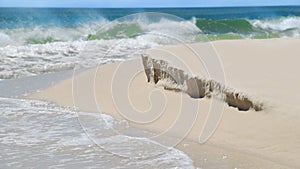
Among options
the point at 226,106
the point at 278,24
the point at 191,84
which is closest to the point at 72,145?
the point at 226,106

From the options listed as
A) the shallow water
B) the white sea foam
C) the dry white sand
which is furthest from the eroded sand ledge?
the white sea foam

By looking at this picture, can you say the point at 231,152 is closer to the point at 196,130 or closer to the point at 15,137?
the point at 196,130

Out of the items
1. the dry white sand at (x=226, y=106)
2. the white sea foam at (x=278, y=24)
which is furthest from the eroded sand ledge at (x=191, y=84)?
the white sea foam at (x=278, y=24)

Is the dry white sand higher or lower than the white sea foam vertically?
lower

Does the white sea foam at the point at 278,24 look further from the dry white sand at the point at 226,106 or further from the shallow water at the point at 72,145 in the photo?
the shallow water at the point at 72,145

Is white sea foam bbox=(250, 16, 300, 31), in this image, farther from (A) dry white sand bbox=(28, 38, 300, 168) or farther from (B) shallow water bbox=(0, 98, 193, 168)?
(B) shallow water bbox=(0, 98, 193, 168)

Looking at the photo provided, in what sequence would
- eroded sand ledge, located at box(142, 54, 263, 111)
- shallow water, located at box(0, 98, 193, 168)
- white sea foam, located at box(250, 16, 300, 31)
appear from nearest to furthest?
shallow water, located at box(0, 98, 193, 168), eroded sand ledge, located at box(142, 54, 263, 111), white sea foam, located at box(250, 16, 300, 31)

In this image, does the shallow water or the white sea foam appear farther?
the white sea foam

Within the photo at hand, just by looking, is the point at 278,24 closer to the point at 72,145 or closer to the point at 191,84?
the point at 191,84

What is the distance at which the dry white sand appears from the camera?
3.48 meters

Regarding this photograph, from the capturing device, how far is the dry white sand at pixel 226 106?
137 inches

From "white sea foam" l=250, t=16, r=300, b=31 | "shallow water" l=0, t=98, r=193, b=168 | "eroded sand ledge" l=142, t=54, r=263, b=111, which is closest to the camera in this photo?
"shallow water" l=0, t=98, r=193, b=168

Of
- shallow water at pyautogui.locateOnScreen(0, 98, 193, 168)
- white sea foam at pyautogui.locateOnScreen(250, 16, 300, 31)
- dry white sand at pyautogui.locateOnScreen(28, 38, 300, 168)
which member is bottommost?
shallow water at pyautogui.locateOnScreen(0, 98, 193, 168)

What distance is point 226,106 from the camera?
435 cm
